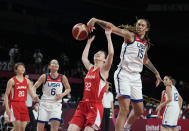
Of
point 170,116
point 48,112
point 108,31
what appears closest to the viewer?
point 108,31

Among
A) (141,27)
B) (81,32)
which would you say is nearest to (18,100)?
(81,32)

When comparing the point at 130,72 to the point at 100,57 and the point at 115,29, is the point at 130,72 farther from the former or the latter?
the point at 115,29

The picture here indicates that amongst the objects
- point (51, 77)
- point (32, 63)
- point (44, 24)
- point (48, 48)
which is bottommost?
point (51, 77)

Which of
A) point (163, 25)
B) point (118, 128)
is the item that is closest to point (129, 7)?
point (163, 25)

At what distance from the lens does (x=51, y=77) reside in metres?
7.68

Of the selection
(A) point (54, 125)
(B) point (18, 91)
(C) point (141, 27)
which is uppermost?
(C) point (141, 27)

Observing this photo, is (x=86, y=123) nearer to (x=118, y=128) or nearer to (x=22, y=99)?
(x=118, y=128)

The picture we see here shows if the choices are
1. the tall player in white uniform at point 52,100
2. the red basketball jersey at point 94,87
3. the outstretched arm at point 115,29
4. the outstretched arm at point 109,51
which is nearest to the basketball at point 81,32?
the outstretched arm at point 115,29

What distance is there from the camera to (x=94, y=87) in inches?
201

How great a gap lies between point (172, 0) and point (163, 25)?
89.8 inches

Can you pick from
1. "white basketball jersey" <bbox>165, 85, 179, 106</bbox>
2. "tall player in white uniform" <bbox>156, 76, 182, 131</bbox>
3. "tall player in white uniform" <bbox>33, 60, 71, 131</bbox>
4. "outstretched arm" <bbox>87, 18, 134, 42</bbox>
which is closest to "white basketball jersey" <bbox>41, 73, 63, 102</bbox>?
"tall player in white uniform" <bbox>33, 60, 71, 131</bbox>

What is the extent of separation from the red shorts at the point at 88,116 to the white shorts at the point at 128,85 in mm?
713

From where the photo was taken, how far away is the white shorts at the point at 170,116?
30.8ft

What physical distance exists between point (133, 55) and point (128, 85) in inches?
21.1
